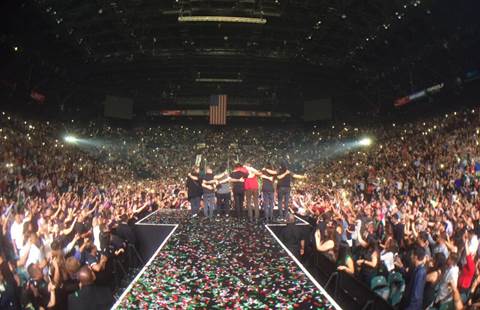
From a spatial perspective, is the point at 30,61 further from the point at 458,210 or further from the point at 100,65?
the point at 458,210

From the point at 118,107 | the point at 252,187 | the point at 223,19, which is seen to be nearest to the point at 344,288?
the point at 252,187

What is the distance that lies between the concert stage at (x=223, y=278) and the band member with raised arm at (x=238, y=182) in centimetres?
301

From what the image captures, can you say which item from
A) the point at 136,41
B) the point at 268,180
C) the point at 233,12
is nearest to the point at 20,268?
the point at 268,180

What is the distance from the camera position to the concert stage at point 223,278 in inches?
182

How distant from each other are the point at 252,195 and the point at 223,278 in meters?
5.81

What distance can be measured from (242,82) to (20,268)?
19.9 m

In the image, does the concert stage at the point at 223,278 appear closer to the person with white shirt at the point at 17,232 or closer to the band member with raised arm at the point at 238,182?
the person with white shirt at the point at 17,232

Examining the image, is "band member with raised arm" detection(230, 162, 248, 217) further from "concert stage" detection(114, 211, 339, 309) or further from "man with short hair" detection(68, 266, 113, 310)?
"man with short hair" detection(68, 266, 113, 310)

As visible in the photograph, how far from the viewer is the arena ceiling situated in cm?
1470

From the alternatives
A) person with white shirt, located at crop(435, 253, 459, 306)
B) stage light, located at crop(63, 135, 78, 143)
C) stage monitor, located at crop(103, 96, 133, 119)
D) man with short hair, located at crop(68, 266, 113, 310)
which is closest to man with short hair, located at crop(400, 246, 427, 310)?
person with white shirt, located at crop(435, 253, 459, 306)

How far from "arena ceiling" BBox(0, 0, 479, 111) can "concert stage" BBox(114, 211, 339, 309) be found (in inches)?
380

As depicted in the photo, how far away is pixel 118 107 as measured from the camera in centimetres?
2511

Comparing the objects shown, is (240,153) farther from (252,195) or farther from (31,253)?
(31,253)

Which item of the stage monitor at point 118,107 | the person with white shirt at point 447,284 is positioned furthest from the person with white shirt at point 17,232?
the stage monitor at point 118,107
